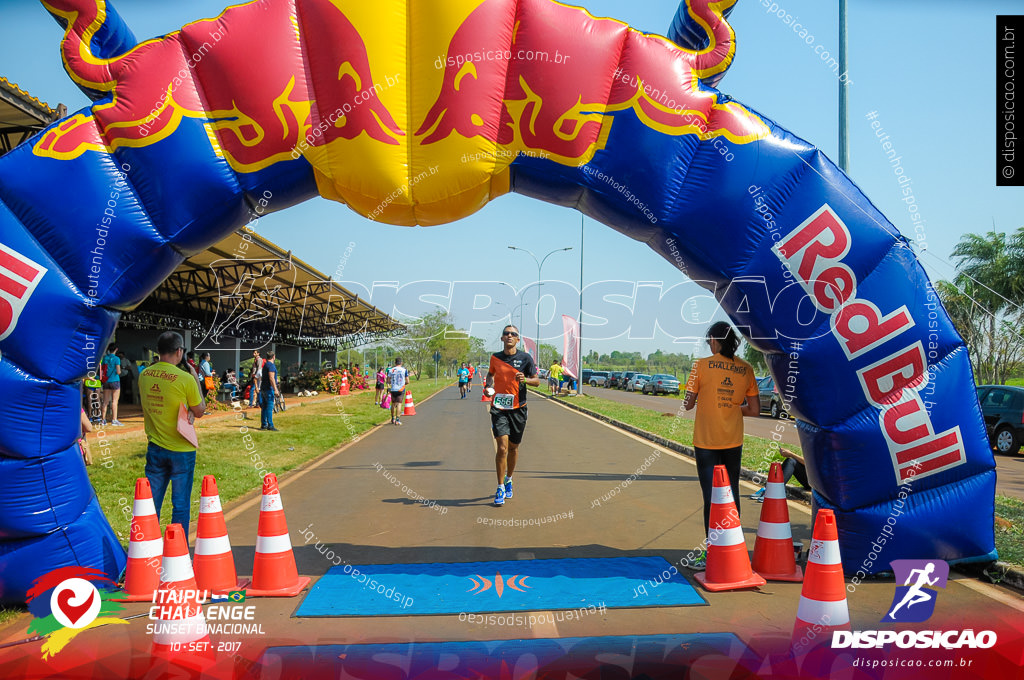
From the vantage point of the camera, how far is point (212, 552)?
4.54m

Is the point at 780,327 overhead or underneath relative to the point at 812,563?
overhead

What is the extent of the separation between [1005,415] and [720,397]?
466 inches

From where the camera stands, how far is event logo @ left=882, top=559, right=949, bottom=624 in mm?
4203

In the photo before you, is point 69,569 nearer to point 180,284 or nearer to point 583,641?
point 583,641

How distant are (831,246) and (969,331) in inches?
881

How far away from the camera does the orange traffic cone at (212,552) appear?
4.51 m

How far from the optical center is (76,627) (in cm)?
407

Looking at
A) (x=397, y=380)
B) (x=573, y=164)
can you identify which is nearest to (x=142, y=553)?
(x=573, y=164)

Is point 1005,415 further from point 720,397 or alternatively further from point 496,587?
point 496,587

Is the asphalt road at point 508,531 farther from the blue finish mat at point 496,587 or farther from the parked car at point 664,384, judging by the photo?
the parked car at point 664,384

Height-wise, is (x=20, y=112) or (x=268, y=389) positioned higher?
(x=20, y=112)

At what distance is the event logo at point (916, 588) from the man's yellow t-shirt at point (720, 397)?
1458 mm

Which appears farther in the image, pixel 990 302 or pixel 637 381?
pixel 637 381

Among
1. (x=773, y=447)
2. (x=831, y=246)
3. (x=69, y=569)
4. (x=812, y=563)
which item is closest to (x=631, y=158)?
(x=831, y=246)
